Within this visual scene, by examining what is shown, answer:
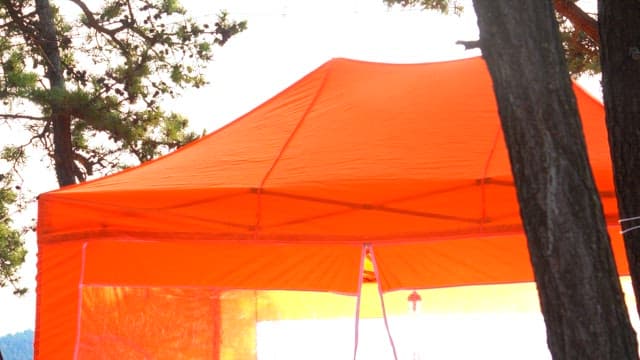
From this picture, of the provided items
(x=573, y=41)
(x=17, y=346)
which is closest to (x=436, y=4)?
(x=573, y=41)

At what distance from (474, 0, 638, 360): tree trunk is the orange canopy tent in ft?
3.47

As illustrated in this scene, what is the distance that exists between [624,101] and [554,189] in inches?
24.1

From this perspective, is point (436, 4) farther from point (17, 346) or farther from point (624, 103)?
point (17, 346)

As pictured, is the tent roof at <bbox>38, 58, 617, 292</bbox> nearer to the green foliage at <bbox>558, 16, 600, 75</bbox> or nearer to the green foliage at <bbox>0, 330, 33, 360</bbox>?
the green foliage at <bbox>558, 16, 600, 75</bbox>

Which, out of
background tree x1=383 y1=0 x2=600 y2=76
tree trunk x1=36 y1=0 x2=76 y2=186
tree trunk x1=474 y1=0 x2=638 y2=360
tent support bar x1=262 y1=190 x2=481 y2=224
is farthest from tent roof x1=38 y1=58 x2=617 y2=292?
tree trunk x1=36 y1=0 x2=76 y2=186

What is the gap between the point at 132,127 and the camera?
9453 mm

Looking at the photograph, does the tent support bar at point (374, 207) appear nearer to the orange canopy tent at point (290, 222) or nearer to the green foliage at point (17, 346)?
the orange canopy tent at point (290, 222)

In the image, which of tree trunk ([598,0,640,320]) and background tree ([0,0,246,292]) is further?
background tree ([0,0,246,292])

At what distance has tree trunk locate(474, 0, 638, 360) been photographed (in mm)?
2570

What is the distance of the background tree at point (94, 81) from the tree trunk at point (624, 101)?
663 cm

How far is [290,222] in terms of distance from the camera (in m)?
3.88

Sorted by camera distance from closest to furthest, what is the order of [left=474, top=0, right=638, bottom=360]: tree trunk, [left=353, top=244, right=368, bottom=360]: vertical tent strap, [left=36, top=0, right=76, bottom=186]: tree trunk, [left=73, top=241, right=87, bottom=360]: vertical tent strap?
[left=474, top=0, right=638, bottom=360]: tree trunk, [left=353, top=244, right=368, bottom=360]: vertical tent strap, [left=73, top=241, right=87, bottom=360]: vertical tent strap, [left=36, top=0, right=76, bottom=186]: tree trunk

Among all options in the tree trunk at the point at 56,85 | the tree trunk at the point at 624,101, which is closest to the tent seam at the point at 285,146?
the tree trunk at the point at 624,101

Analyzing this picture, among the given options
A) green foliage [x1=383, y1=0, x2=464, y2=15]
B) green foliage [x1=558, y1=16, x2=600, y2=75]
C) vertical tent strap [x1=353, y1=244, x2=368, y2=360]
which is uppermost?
green foliage [x1=383, y1=0, x2=464, y2=15]
